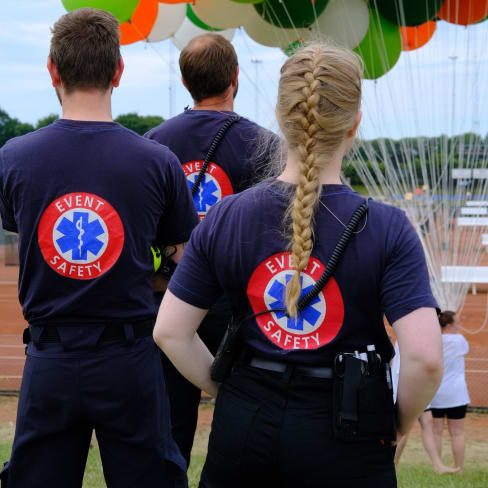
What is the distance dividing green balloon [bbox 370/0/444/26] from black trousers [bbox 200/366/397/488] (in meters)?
5.26

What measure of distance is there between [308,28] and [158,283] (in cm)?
419

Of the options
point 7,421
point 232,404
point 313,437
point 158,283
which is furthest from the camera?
point 7,421

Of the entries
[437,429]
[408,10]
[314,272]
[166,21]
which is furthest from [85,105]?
[437,429]

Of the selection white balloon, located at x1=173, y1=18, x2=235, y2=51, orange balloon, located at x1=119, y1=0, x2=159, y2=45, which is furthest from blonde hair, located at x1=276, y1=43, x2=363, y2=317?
white balloon, located at x1=173, y1=18, x2=235, y2=51

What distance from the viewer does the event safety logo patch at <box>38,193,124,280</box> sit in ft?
7.43

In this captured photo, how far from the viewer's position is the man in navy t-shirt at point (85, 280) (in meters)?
2.27

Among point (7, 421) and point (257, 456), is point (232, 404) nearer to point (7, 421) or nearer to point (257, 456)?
point (257, 456)

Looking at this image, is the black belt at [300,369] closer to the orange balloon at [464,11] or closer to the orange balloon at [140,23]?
the orange balloon at [140,23]

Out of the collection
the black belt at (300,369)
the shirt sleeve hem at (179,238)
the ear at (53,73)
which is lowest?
the black belt at (300,369)

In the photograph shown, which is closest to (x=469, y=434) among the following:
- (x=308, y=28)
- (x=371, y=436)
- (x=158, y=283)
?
(x=308, y=28)

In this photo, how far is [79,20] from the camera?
233 cm

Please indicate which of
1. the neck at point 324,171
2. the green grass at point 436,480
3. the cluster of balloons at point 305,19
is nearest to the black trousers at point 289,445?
the neck at point 324,171

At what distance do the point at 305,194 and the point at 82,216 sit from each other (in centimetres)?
82

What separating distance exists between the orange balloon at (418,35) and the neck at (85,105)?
5.61 metres
